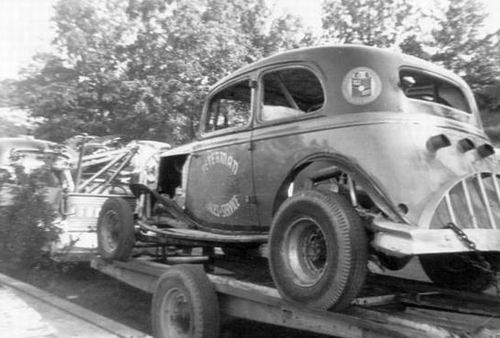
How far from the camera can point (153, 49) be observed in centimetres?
1736

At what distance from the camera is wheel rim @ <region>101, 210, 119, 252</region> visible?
627 cm

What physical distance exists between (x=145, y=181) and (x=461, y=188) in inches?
182

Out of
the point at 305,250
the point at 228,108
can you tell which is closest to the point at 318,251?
the point at 305,250

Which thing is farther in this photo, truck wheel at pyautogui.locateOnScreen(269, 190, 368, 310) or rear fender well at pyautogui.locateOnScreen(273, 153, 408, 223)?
rear fender well at pyautogui.locateOnScreen(273, 153, 408, 223)

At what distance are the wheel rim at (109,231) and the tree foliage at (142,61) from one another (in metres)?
8.07

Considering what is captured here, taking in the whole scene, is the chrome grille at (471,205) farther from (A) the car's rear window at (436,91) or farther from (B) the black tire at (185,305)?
(B) the black tire at (185,305)

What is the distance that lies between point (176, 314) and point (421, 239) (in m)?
2.32

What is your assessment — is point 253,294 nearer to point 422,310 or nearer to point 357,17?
point 422,310

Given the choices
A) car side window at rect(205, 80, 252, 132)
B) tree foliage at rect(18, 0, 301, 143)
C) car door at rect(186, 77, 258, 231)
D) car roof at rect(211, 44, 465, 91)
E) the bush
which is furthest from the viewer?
tree foliage at rect(18, 0, 301, 143)

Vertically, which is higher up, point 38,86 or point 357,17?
point 357,17

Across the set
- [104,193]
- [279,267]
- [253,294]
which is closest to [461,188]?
[279,267]

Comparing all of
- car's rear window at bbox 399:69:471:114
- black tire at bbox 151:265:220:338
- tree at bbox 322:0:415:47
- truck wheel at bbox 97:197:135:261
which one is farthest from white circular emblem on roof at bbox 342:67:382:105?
tree at bbox 322:0:415:47

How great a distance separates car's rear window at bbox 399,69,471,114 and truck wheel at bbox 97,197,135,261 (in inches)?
129

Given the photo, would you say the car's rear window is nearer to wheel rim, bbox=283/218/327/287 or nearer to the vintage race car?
the vintage race car
